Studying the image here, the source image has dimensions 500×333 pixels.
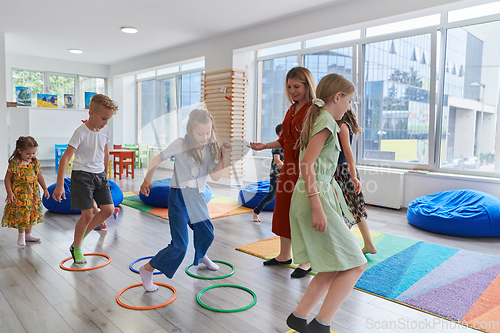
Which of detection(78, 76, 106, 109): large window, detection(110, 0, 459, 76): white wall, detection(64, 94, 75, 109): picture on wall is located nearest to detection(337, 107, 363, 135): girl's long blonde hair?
detection(110, 0, 459, 76): white wall

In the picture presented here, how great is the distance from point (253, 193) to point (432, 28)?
10.6ft

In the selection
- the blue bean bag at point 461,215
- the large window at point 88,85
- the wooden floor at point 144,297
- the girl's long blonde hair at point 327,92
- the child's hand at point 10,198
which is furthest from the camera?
the large window at point 88,85

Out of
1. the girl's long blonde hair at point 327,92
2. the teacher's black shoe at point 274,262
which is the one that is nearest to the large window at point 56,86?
the teacher's black shoe at point 274,262

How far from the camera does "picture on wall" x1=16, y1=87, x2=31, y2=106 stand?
9211mm

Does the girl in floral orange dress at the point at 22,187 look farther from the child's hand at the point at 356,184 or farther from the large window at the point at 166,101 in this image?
the child's hand at the point at 356,184

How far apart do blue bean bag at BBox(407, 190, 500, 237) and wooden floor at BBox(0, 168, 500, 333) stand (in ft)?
0.69

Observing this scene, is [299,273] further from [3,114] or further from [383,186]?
[3,114]

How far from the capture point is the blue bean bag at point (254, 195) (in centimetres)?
481

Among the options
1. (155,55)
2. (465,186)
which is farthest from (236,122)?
(465,186)

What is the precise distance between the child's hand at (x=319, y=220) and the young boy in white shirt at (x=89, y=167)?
5.71 ft

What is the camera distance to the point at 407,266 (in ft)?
9.05

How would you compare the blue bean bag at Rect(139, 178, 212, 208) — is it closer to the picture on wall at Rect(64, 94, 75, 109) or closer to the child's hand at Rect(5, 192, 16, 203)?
the child's hand at Rect(5, 192, 16, 203)

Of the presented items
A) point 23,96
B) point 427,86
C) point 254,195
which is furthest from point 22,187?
point 23,96

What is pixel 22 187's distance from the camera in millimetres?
3113
